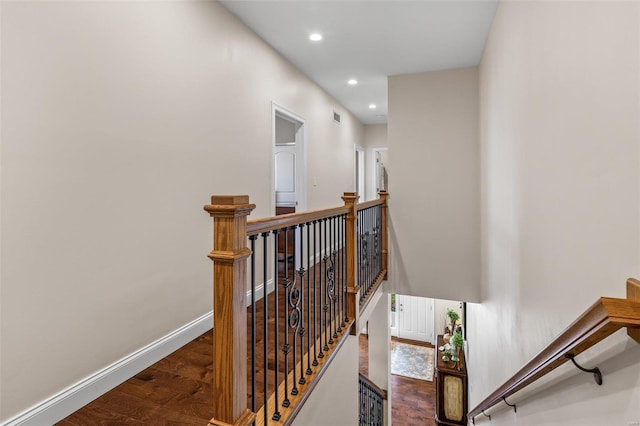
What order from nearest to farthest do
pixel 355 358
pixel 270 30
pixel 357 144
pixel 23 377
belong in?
pixel 23 377
pixel 355 358
pixel 270 30
pixel 357 144

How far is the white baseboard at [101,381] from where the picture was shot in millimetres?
1631

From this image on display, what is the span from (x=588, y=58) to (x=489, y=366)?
3.00 m

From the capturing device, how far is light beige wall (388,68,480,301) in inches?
169

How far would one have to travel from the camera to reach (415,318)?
9.15m

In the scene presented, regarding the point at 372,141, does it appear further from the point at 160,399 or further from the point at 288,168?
the point at 160,399

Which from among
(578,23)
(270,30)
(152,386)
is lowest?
(152,386)

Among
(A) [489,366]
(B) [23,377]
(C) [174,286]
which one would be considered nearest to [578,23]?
(C) [174,286]

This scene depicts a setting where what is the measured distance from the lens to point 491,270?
11.5 feet

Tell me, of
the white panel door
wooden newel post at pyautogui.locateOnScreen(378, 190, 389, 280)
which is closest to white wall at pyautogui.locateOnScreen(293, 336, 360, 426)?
wooden newel post at pyautogui.locateOnScreen(378, 190, 389, 280)

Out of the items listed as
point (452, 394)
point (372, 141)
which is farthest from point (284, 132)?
point (452, 394)

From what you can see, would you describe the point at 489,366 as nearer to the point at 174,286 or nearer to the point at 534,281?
the point at 534,281

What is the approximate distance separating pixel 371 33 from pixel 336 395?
324 cm

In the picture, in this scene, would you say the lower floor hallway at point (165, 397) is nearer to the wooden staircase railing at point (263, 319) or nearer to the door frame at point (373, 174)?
the wooden staircase railing at point (263, 319)

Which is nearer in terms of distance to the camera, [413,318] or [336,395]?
[336,395]
